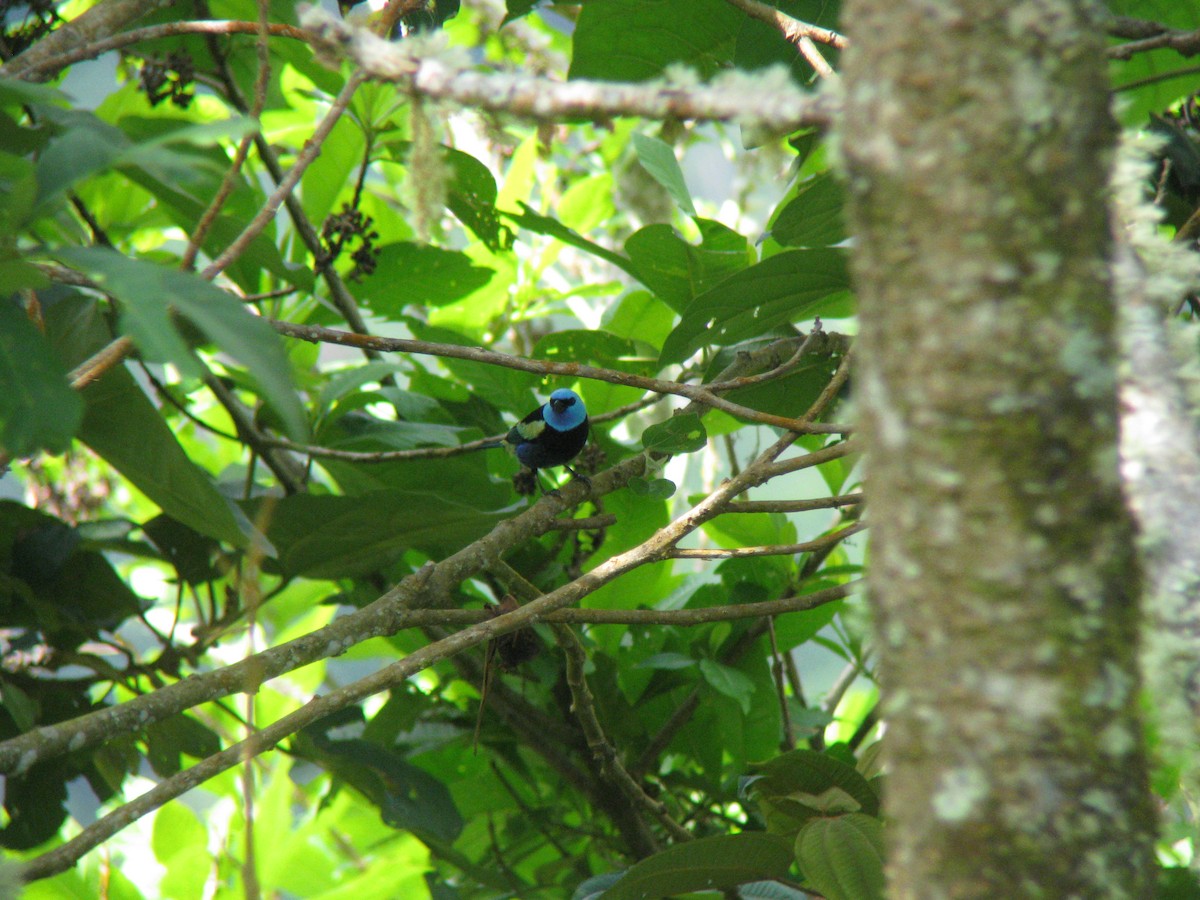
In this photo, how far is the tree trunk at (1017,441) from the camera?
39 cm

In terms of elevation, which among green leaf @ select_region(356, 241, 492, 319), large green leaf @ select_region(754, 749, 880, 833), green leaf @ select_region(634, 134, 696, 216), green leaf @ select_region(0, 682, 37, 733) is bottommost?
large green leaf @ select_region(754, 749, 880, 833)

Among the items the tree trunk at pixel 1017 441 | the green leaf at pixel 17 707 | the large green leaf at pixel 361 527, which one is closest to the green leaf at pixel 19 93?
the tree trunk at pixel 1017 441

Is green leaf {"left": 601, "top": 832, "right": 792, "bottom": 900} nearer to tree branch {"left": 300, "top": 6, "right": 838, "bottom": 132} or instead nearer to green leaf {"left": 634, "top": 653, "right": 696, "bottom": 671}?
green leaf {"left": 634, "top": 653, "right": 696, "bottom": 671}

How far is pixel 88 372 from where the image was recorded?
0.82m

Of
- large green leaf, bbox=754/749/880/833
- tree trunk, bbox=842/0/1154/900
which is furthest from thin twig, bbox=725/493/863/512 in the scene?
tree trunk, bbox=842/0/1154/900

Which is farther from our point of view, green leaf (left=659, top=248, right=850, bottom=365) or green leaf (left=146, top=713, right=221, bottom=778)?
green leaf (left=146, top=713, right=221, bottom=778)

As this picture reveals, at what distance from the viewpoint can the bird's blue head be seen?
1.59 metres

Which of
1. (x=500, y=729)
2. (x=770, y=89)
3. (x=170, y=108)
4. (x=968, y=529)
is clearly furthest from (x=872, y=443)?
(x=170, y=108)

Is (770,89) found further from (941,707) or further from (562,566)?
(562,566)

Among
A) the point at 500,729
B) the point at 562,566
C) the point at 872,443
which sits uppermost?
the point at 872,443

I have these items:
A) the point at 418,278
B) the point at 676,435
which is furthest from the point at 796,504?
the point at 418,278

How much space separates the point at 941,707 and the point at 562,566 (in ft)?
3.47

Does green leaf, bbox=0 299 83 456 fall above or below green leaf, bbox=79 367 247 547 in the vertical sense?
above

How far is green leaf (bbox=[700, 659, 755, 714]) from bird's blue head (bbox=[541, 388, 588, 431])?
45 cm
